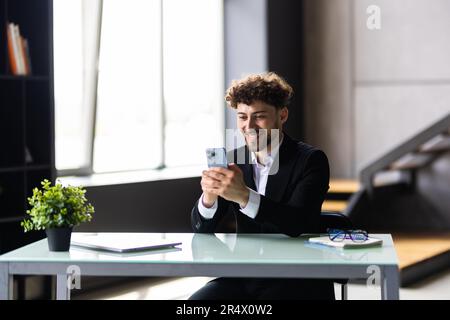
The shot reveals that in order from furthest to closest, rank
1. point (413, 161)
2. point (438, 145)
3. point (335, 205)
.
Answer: point (413, 161), point (438, 145), point (335, 205)

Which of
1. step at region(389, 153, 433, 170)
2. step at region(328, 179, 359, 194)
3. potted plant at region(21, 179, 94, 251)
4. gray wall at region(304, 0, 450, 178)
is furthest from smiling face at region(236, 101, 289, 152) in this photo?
gray wall at region(304, 0, 450, 178)

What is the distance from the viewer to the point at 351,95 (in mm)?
7793

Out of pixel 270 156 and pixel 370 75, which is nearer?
pixel 270 156

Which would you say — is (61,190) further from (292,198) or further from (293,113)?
(293,113)

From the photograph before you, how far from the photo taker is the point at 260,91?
3123mm

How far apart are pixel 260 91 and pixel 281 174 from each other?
343 millimetres

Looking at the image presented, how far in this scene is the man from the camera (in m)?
2.87

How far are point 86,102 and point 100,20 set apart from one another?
2.06 feet

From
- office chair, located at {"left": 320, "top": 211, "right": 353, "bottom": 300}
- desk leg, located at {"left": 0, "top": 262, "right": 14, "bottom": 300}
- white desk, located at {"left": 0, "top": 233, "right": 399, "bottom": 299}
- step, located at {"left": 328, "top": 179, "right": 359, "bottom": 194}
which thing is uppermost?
office chair, located at {"left": 320, "top": 211, "right": 353, "bottom": 300}

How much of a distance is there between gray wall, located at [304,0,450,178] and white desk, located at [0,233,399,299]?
16.3 ft

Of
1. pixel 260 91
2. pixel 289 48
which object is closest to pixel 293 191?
pixel 260 91

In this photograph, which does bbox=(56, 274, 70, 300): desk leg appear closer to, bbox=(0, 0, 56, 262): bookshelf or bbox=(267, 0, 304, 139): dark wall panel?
bbox=(0, 0, 56, 262): bookshelf

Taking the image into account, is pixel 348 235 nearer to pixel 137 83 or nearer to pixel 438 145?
pixel 137 83

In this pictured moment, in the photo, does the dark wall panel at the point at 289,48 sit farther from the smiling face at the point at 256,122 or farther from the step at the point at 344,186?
the smiling face at the point at 256,122
